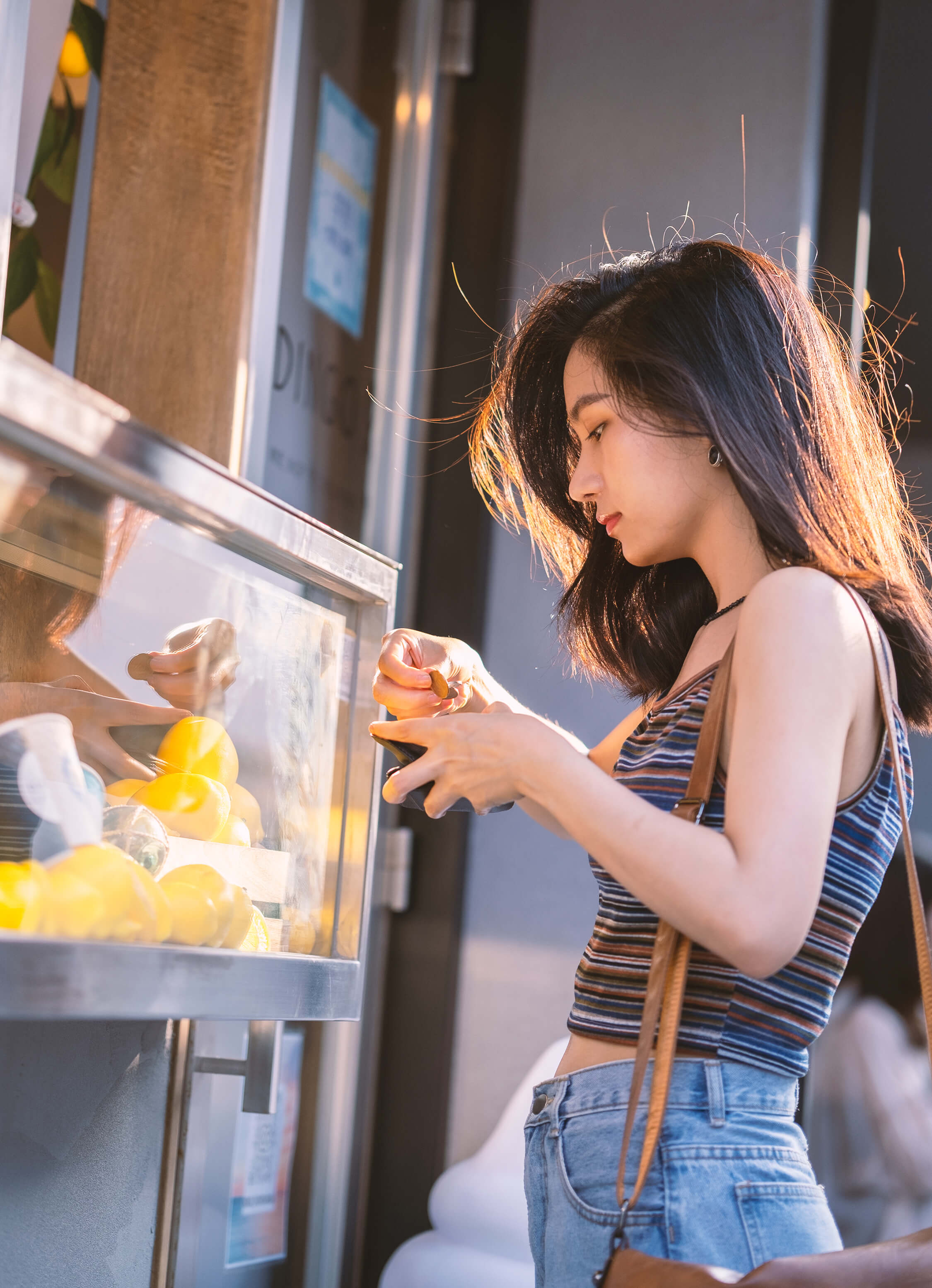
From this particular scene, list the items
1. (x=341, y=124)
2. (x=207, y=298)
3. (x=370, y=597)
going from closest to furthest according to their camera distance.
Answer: (x=370, y=597) < (x=207, y=298) < (x=341, y=124)

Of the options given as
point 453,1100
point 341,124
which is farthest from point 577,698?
point 341,124

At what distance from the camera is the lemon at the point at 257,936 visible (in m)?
1.05

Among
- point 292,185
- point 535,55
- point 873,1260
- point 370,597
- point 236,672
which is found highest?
point 535,55

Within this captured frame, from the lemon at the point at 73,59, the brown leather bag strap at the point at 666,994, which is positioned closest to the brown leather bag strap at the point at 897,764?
the brown leather bag strap at the point at 666,994

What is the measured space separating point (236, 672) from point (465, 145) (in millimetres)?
1528

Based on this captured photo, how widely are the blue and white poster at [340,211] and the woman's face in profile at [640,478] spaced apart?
1.10m

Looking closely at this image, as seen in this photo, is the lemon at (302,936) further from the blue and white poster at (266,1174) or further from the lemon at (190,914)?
the blue and white poster at (266,1174)

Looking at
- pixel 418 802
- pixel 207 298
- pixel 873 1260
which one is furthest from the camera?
pixel 207 298

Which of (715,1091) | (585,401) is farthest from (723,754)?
(585,401)

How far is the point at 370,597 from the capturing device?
127cm

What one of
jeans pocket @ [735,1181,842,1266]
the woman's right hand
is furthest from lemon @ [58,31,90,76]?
jeans pocket @ [735,1181,842,1266]

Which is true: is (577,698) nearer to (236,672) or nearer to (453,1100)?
(453,1100)

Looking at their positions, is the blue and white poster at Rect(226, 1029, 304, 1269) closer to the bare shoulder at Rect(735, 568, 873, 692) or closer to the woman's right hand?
the woman's right hand

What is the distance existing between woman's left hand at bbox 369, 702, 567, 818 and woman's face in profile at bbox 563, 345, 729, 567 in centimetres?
21
